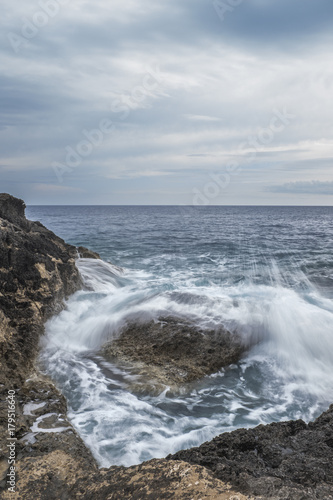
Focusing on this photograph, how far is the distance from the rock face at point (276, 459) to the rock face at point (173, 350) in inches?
107

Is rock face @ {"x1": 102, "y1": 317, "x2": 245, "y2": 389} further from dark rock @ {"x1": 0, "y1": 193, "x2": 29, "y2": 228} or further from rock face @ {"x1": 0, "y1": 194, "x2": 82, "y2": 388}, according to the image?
dark rock @ {"x1": 0, "y1": 193, "x2": 29, "y2": 228}

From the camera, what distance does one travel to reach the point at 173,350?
7.02 metres

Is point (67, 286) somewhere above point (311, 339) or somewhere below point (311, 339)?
above

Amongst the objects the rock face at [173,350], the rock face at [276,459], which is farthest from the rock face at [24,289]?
the rock face at [276,459]

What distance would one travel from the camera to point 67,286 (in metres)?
10.1

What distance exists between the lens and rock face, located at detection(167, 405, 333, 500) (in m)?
2.61

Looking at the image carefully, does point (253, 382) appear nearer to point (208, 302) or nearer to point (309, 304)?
point (208, 302)

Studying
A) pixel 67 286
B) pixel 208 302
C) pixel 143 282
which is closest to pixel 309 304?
pixel 208 302

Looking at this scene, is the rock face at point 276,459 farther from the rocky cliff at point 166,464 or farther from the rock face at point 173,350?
the rock face at point 173,350

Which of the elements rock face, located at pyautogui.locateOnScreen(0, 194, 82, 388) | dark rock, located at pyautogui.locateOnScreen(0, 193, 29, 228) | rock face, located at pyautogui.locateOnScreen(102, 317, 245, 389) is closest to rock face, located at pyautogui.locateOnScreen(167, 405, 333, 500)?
rock face, located at pyautogui.locateOnScreen(102, 317, 245, 389)

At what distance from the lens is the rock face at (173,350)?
A: 6.39 m

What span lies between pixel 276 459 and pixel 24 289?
6.48 m

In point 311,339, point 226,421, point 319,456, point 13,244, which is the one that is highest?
point 13,244

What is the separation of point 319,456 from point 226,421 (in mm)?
2504
